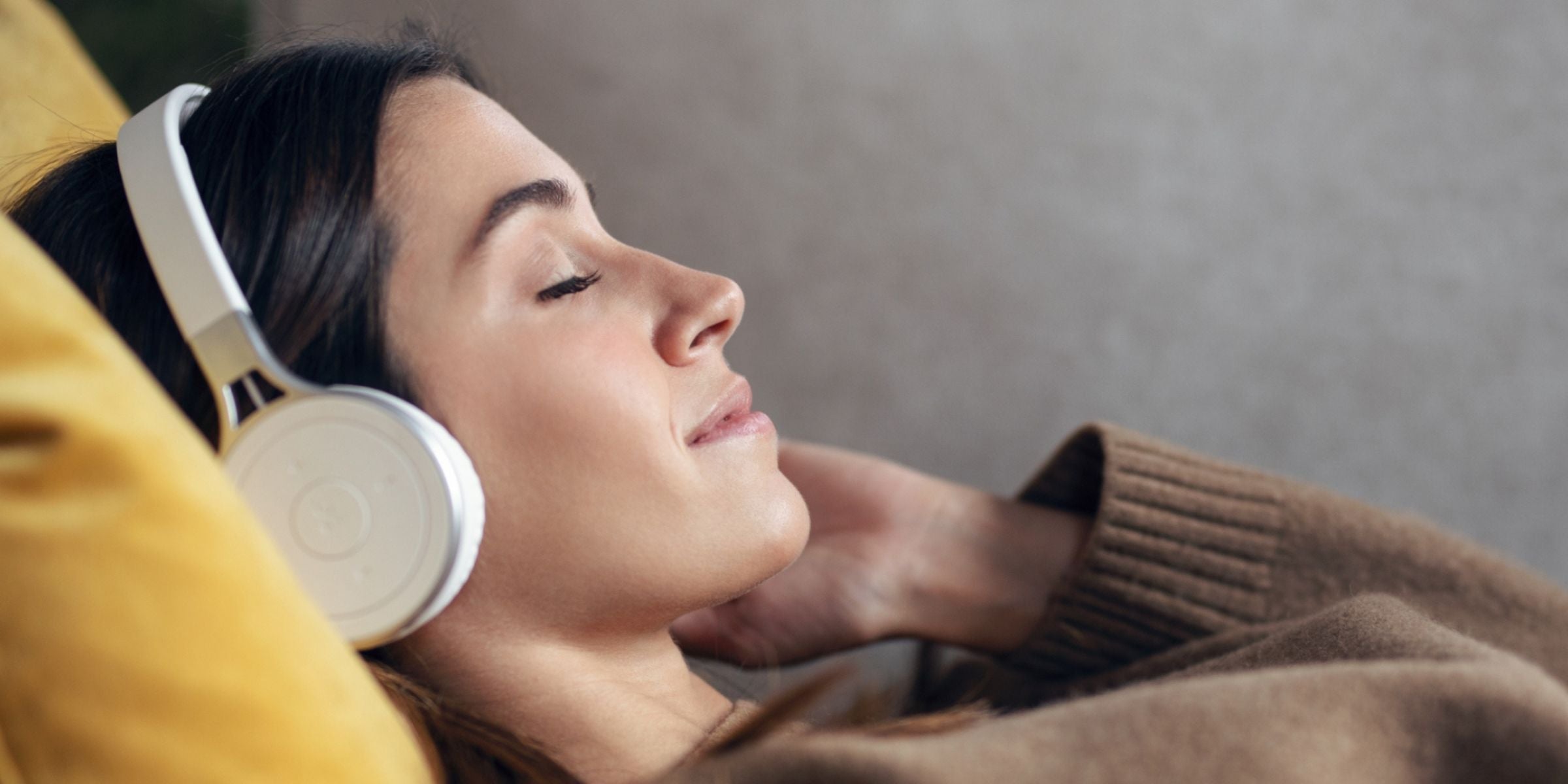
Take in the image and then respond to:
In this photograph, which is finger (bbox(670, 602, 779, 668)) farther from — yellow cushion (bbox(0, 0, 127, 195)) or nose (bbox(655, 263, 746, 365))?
yellow cushion (bbox(0, 0, 127, 195))

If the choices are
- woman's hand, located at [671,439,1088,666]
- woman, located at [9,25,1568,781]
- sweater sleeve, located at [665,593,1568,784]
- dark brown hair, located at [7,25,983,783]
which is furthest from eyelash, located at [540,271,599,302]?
woman's hand, located at [671,439,1088,666]

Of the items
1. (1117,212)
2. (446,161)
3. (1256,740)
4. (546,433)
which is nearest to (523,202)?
(446,161)

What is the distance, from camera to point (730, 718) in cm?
78

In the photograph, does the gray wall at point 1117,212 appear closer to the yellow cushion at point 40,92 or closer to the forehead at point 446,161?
the yellow cushion at point 40,92

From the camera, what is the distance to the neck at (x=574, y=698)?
686 mm

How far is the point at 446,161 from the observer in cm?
71

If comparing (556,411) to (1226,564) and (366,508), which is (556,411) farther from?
(1226,564)

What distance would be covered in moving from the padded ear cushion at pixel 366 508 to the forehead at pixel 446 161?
0.15 m

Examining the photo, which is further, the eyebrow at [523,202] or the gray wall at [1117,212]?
the gray wall at [1117,212]

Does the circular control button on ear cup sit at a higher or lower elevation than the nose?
lower

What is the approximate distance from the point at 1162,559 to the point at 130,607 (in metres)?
0.82

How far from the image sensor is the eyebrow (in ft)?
2.26

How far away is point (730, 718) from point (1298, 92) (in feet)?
3.45

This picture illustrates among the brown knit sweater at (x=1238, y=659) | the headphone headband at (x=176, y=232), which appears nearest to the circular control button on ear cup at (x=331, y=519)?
the headphone headband at (x=176, y=232)
